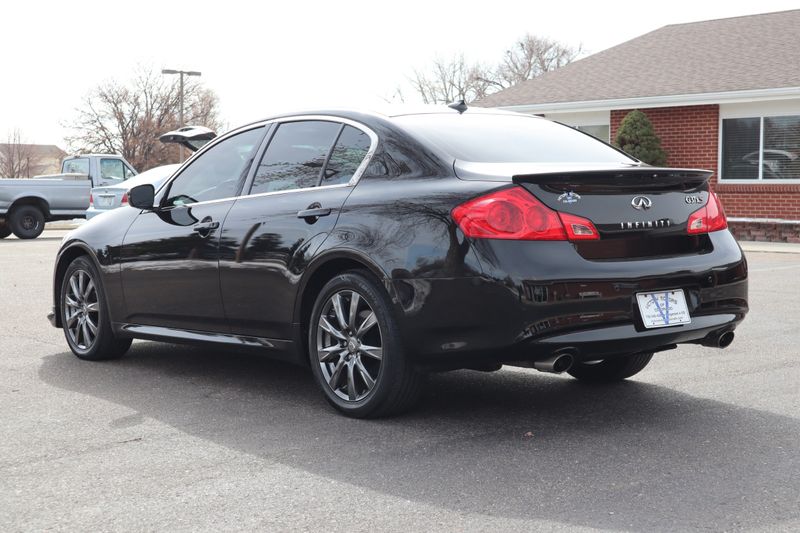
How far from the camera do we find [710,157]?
2258cm

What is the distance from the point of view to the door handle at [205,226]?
6164 millimetres

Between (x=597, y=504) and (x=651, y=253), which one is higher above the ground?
(x=651, y=253)

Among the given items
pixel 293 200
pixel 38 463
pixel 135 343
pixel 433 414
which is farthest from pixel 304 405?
pixel 135 343

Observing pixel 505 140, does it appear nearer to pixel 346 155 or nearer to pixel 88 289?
pixel 346 155

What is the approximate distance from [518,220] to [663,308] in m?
0.86

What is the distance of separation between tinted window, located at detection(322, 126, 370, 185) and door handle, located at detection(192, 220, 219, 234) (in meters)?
0.85

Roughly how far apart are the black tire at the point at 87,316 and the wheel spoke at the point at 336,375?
2.23 metres

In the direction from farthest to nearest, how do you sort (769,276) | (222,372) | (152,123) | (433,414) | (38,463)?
(152,123), (769,276), (222,372), (433,414), (38,463)

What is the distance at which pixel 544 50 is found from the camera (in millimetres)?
66938

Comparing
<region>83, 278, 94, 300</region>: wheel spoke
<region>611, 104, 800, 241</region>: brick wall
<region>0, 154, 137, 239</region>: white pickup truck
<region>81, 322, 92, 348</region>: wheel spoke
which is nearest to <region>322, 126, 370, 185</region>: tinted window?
<region>83, 278, 94, 300</region>: wheel spoke

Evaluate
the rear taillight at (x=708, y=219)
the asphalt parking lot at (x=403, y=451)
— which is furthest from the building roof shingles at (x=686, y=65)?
the rear taillight at (x=708, y=219)

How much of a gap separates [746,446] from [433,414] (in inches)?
62.0

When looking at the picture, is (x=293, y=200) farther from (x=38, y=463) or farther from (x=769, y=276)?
(x=769, y=276)

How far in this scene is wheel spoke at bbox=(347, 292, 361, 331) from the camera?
5277mm
